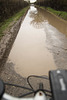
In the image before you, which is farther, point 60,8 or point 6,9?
point 60,8

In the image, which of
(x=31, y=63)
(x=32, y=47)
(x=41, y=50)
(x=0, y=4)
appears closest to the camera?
(x=31, y=63)

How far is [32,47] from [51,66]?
5.47ft

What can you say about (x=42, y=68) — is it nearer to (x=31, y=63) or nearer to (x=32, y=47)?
(x=31, y=63)

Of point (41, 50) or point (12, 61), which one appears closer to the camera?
point (12, 61)

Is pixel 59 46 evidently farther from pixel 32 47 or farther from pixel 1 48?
pixel 1 48

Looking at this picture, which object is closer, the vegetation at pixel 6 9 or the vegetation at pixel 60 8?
the vegetation at pixel 6 9

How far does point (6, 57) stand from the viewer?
3.89 m

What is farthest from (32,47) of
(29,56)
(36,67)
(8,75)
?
(8,75)

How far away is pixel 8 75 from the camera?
9.31 ft

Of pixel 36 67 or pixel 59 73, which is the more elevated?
pixel 59 73

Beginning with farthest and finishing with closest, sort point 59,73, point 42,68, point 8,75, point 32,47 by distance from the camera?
point 32,47
point 42,68
point 8,75
point 59,73

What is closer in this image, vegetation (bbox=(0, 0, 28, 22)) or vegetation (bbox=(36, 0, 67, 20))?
vegetation (bbox=(0, 0, 28, 22))

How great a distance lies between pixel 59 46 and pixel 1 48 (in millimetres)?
2394

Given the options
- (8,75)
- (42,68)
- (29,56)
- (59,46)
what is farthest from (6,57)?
(59,46)
